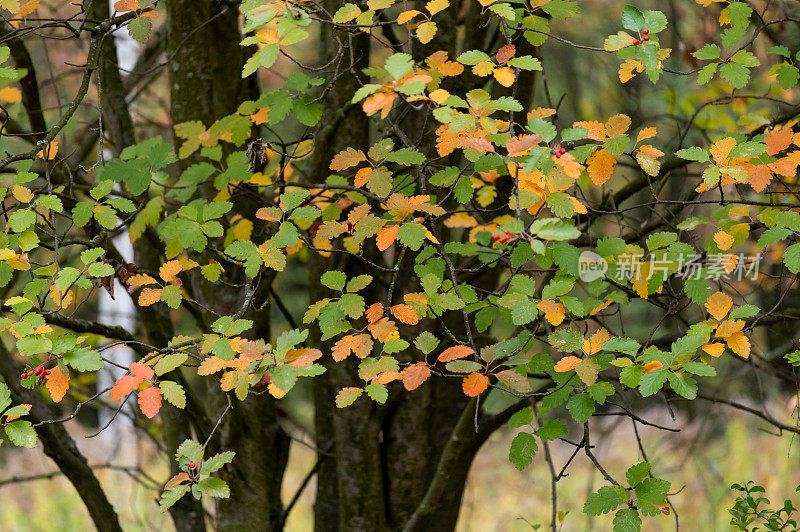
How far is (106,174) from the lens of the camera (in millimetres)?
2201

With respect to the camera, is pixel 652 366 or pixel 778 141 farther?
pixel 778 141

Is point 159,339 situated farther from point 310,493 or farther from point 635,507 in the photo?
point 310,493

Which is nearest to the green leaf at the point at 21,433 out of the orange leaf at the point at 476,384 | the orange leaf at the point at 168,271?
the orange leaf at the point at 168,271

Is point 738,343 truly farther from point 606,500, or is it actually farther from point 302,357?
point 302,357

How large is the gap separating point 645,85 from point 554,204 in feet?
16.2

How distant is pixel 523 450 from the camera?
6.13ft

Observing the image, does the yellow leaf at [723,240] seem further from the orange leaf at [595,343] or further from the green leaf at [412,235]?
the green leaf at [412,235]

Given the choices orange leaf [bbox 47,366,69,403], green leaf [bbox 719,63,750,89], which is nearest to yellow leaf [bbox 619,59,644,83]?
green leaf [bbox 719,63,750,89]

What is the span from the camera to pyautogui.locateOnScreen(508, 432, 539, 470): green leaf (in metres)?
1.85

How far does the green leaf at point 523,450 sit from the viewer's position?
6.07ft

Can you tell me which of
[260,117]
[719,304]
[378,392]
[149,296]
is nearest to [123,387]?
[149,296]

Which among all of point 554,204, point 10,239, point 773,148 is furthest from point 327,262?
point 773,148

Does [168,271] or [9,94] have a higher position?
[9,94]

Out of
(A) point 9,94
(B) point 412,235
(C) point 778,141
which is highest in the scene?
(A) point 9,94
